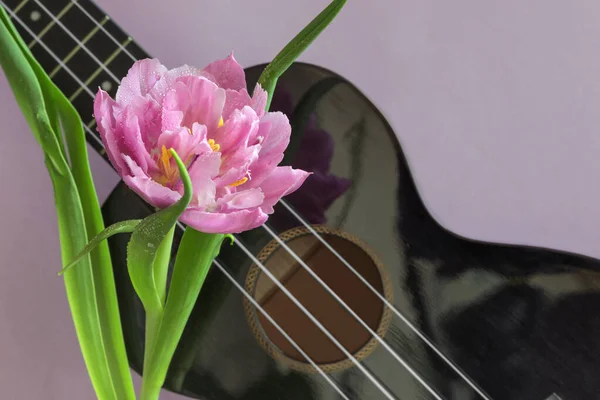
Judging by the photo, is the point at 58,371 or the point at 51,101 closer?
the point at 51,101

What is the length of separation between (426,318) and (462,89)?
1.21ft

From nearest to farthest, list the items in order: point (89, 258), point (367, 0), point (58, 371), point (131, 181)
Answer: point (131, 181) → point (89, 258) → point (58, 371) → point (367, 0)

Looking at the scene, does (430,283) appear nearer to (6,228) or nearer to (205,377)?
(205,377)

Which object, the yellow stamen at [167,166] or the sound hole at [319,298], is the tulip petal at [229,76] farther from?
the sound hole at [319,298]

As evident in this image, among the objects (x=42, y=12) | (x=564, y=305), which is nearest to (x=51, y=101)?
(x=42, y=12)

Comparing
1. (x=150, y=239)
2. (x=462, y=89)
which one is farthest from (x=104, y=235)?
(x=462, y=89)

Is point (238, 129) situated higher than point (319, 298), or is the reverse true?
point (238, 129)

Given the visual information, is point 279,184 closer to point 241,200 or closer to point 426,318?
point 241,200

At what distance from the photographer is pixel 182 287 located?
37cm

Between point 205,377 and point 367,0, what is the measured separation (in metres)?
0.58

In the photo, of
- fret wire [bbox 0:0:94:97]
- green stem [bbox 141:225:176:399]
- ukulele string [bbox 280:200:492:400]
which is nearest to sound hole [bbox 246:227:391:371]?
ukulele string [bbox 280:200:492:400]

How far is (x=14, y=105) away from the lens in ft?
2.30

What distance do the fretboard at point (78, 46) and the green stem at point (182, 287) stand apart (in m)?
A: 0.24

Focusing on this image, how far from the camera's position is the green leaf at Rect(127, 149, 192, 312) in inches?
10.4
